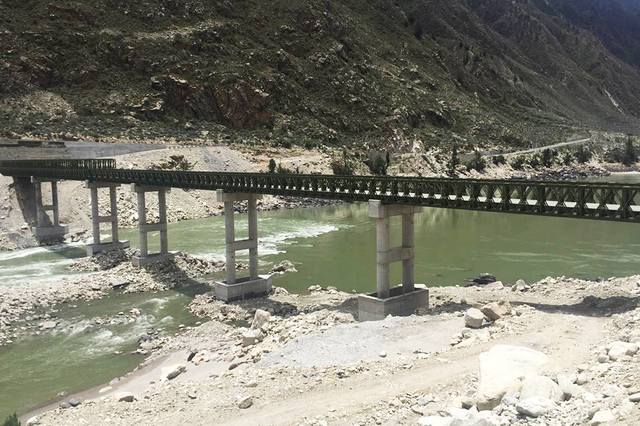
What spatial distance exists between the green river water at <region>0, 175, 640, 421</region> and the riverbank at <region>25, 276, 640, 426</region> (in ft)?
8.00

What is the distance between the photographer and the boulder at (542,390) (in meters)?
10.0

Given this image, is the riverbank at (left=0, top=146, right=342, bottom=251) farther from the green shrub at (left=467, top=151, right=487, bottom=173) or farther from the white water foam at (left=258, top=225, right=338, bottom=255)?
the green shrub at (left=467, top=151, right=487, bottom=173)

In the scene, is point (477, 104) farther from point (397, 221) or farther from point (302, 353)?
point (302, 353)

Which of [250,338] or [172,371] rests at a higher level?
[250,338]

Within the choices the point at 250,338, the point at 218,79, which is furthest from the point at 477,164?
the point at 250,338

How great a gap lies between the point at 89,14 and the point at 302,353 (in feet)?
353

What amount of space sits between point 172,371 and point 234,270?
431 inches

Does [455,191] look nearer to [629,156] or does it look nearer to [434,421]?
[434,421]

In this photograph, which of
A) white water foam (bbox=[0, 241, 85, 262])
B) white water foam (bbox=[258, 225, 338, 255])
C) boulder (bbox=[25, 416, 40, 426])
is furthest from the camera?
white water foam (bbox=[258, 225, 338, 255])

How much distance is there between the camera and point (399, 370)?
46.0 ft

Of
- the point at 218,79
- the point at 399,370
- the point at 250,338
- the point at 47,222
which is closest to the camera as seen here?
the point at 399,370

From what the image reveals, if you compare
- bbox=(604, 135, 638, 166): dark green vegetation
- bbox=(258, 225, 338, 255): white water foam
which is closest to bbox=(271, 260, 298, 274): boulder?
bbox=(258, 225, 338, 255): white water foam

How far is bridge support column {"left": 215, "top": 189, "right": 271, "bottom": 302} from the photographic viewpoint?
2659 centimetres

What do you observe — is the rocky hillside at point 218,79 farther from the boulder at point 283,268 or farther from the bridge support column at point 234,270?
the bridge support column at point 234,270
